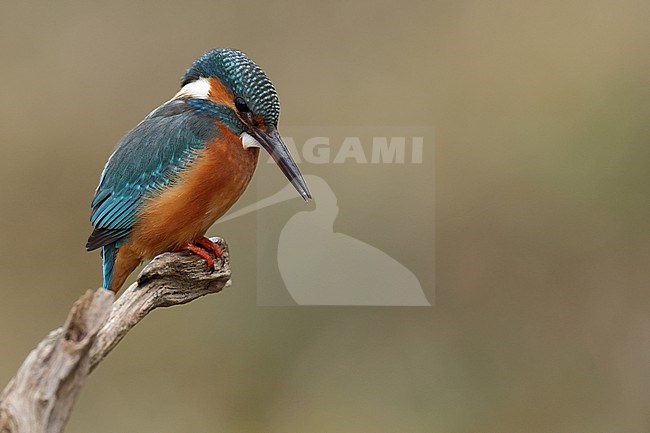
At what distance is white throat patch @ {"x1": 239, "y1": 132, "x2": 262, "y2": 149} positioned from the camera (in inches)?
86.5

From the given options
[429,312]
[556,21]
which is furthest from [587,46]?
[429,312]

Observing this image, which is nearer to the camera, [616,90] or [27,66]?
[616,90]

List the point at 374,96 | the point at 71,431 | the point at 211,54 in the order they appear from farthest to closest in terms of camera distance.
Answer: the point at 374,96
the point at 71,431
the point at 211,54

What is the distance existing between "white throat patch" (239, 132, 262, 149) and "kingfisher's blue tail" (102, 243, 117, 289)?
1.26 ft

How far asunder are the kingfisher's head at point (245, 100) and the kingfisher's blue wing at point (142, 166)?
5cm

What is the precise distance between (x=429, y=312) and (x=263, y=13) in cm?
165

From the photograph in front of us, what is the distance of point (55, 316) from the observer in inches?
159

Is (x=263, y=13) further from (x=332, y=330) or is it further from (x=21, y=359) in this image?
(x=21, y=359)

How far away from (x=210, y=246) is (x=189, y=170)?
7.3 inches

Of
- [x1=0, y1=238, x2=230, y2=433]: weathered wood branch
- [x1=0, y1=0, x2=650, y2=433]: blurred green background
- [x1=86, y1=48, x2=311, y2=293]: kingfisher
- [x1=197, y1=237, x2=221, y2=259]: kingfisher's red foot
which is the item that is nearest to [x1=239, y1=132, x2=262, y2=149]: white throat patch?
[x1=86, y1=48, x2=311, y2=293]: kingfisher

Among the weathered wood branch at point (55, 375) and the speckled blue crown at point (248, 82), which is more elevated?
the speckled blue crown at point (248, 82)

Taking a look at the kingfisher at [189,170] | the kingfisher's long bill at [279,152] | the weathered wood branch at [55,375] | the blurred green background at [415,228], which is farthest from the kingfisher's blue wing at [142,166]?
the blurred green background at [415,228]

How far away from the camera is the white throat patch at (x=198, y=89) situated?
2.25 meters

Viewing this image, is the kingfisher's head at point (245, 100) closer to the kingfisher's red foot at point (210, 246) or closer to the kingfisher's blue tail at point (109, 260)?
the kingfisher's red foot at point (210, 246)
